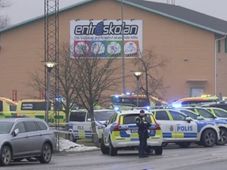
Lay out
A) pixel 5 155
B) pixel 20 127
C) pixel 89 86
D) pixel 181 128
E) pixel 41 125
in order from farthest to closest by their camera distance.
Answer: pixel 89 86 < pixel 181 128 < pixel 41 125 < pixel 20 127 < pixel 5 155

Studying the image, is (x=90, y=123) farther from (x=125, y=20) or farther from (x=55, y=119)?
(x=125, y=20)

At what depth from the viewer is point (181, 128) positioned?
113ft

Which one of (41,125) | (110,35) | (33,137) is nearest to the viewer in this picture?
(33,137)

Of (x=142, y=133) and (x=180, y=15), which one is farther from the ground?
(x=180, y=15)

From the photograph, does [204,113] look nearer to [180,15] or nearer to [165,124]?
[165,124]

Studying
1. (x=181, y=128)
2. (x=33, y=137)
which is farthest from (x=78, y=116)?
(x=33, y=137)

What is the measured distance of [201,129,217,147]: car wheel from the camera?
34.8 meters

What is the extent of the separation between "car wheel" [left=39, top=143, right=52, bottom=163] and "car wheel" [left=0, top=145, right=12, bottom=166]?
6.29 feet

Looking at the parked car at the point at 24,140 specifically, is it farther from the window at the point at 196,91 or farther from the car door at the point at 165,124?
the window at the point at 196,91

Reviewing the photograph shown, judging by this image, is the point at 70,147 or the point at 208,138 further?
the point at 208,138

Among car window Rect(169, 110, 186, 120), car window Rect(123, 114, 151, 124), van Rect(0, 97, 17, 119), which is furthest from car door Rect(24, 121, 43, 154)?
van Rect(0, 97, 17, 119)

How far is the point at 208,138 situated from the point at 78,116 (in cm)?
848

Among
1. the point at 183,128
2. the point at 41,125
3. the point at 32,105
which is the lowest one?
the point at 183,128

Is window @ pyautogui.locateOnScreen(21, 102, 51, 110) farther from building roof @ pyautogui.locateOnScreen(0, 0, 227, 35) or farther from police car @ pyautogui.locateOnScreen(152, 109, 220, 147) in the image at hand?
building roof @ pyautogui.locateOnScreen(0, 0, 227, 35)
